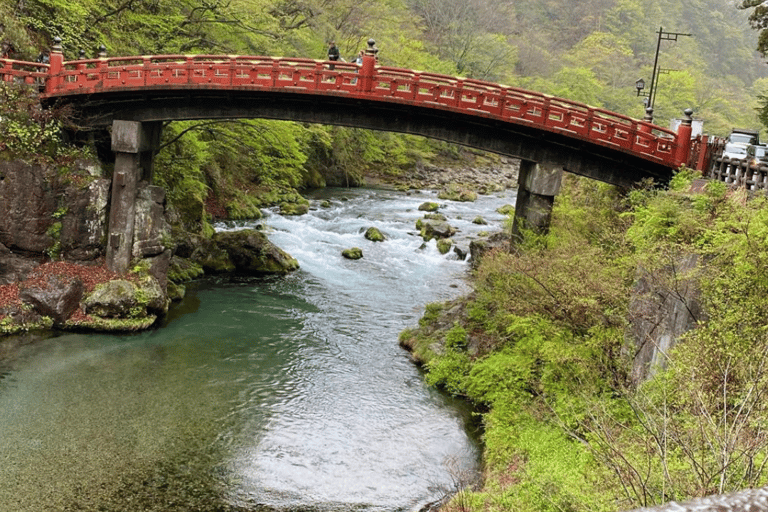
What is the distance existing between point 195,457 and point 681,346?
10079 millimetres

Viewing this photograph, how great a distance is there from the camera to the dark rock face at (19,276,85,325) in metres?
20.9

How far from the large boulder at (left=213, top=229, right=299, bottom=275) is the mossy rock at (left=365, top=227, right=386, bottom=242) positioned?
687 centimetres

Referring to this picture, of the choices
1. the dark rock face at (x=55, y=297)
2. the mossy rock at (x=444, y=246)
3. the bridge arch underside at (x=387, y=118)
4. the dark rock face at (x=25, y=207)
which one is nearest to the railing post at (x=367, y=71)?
the bridge arch underside at (x=387, y=118)

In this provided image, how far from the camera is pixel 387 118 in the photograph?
22969mm

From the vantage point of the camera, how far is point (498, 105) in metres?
21.0

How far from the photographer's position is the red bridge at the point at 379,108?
20.7 metres

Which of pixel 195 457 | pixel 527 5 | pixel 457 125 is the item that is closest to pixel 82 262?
pixel 195 457

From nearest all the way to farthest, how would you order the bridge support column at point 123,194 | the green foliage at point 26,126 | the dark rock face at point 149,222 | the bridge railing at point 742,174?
1. the bridge railing at point 742,174
2. the green foliage at point 26,126
3. the bridge support column at point 123,194
4. the dark rock face at point 149,222

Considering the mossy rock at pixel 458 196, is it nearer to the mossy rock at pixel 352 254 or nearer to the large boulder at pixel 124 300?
the mossy rock at pixel 352 254

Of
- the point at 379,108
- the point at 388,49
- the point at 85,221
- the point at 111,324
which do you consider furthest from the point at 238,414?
the point at 388,49

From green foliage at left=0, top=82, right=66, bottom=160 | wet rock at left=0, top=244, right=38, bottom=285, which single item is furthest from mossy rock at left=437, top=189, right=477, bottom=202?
wet rock at left=0, top=244, right=38, bottom=285

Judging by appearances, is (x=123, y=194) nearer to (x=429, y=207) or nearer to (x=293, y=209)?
(x=293, y=209)

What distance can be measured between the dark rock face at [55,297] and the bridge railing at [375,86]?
6585mm

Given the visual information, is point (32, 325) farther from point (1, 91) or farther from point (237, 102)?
point (237, 102)
